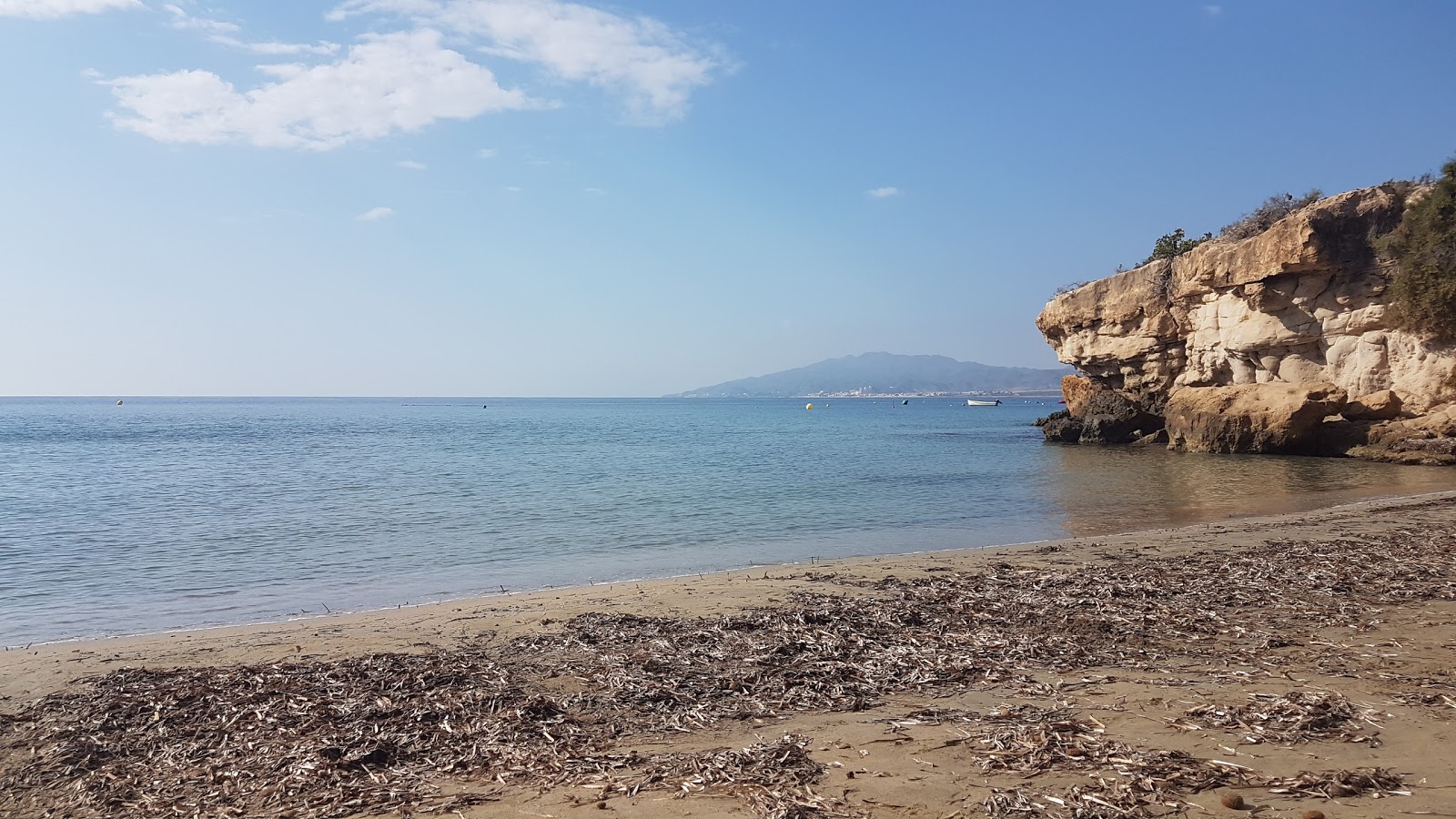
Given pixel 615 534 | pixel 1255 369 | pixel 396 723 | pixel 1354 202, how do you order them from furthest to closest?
pixel 1255 369
pixel 1354 202
pixel 615 534
pixel 396 723

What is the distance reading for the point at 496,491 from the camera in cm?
2286

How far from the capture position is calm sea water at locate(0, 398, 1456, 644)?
37.7 ft

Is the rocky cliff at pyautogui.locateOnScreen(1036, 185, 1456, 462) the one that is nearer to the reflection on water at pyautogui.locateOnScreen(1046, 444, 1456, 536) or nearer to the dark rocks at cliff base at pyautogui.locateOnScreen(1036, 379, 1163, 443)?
the dark rocks at cliff base at pyautogui.locateOnScreen(1036, 379, 1163, 443)

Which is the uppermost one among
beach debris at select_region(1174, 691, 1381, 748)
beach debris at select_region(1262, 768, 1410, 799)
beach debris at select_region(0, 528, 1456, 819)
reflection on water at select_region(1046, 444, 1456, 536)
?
beach debris at select_region(1262, 768, 1410, 799)

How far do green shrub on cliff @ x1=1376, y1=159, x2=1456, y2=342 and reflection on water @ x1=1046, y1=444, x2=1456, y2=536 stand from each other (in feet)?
15.4

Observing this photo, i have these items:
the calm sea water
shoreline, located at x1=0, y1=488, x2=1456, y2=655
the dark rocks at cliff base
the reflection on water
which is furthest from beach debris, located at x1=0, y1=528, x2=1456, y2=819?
the dark rocks at cliff base

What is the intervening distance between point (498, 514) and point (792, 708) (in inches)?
562

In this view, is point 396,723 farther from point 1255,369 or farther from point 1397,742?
point 1255,369

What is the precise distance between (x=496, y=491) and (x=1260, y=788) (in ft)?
68.8

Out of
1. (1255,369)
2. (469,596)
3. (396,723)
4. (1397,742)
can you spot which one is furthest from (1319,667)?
(1255,369)

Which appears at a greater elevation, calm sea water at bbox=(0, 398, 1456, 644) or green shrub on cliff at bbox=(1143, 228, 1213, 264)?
green shrub on cliff at bbox=(1143, 228, 1213, 264)

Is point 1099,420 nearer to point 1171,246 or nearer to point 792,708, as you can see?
point 1171,246

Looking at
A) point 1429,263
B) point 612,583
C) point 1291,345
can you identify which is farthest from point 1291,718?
point 1291,345

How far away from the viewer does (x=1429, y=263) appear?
84.7 feet
